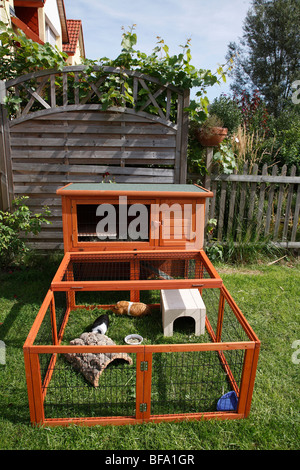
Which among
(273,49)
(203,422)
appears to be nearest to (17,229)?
(203,422)

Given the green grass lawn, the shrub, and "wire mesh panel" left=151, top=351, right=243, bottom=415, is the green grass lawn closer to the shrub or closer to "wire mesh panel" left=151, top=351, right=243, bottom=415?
"wire mesh panel" left=151, top=351, right=243, bottom=415

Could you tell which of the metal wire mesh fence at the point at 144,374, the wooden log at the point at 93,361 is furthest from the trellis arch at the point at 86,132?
the wooden log at the point at 93,361

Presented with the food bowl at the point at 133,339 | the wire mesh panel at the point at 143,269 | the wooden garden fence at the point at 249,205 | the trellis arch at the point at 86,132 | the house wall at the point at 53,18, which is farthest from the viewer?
the house wall at the point at 53,18

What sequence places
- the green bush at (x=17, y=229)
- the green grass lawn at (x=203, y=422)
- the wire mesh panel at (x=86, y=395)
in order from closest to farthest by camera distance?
the green grass lawn at (x=203, y=422)
the wire mesh panel at (x=86, y=395)
the green bush at (x=17, y=229)

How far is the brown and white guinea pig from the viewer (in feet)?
11.8

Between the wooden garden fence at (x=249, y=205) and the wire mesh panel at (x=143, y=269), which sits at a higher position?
the wooden garden fence at (x=249, y=205)

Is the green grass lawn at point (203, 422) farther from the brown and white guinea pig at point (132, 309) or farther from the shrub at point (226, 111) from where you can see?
the shrub at point (226, 111)

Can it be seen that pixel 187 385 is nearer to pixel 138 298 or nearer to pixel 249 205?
pixel 138 298

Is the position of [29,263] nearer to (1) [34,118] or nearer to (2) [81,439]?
(1) [34,118]

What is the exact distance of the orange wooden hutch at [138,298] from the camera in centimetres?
216

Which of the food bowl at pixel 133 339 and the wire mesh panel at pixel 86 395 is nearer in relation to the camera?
the wire mesh panel at pixel 86 395

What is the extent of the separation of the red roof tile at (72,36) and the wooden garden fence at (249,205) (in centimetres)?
1104

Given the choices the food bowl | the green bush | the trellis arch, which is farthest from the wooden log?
the trellis arch
